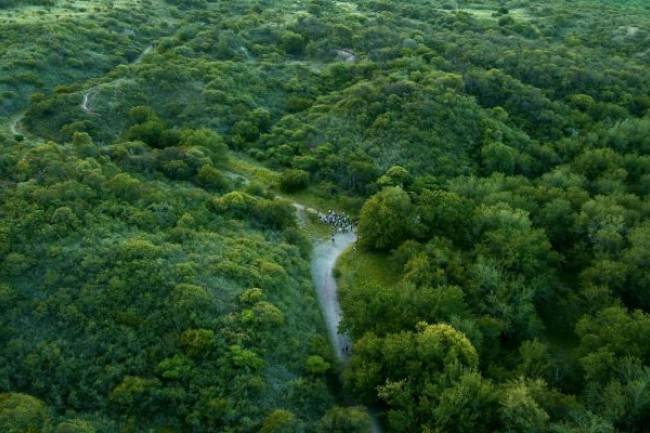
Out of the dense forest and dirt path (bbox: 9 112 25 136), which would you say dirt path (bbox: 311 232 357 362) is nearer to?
the dense forest

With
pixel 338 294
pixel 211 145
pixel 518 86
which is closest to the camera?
pixel 338 294

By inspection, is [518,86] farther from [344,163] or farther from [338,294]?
[338,294]

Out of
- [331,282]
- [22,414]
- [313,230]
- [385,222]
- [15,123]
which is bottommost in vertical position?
[331,282]

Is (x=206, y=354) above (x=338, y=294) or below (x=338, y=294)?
above

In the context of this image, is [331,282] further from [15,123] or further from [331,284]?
[15,123]

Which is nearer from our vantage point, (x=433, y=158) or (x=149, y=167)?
(x=149, y=167)

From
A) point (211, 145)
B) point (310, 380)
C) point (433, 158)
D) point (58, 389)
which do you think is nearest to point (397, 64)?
point (433, 158)

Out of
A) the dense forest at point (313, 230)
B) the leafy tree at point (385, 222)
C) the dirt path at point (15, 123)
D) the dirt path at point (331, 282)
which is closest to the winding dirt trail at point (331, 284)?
the dirt path at point (331, 282)

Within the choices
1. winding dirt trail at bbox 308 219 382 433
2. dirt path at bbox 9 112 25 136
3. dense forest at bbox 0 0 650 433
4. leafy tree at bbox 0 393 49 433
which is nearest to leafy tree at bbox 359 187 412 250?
dense forest at bbox 0 0 650 433

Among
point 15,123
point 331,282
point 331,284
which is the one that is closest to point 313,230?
point 331,282
